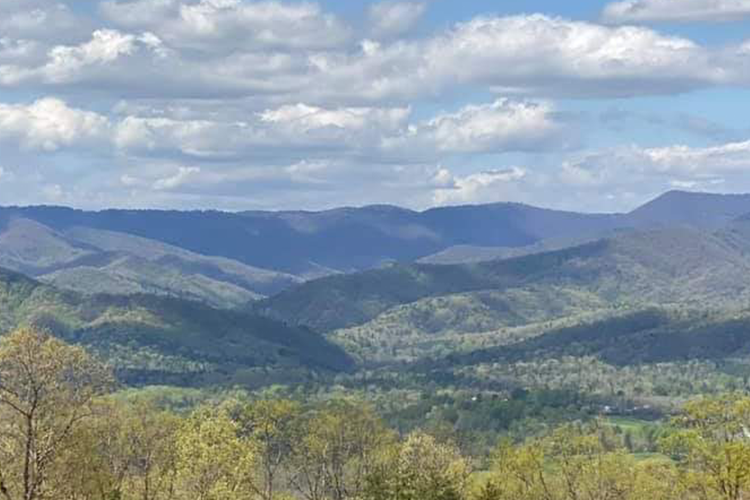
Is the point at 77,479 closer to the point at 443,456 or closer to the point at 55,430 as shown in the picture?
the point at 55,430

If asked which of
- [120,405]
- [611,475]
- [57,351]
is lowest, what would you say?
[611,475]

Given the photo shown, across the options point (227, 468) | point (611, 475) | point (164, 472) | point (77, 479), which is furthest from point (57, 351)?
point (611, 475)

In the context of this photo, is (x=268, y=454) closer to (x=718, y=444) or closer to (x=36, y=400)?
(x=718, y=444)

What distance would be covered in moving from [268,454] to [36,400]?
71043mm

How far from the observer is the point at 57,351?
89.6 m

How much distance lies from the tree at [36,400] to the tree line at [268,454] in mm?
111

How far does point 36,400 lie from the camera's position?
89625 mm

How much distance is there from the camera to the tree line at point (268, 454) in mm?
90500

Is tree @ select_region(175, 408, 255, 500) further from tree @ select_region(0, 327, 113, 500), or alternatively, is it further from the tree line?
tree @ select_region(0, 327, 113, 500)

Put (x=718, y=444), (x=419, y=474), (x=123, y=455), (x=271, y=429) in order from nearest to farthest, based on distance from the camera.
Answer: (x=718, y=444) < (x=419, y=474) < (x=123, y=455) < (x=271, y=429)

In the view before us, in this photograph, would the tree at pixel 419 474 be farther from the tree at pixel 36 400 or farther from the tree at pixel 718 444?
the tree at pixel 36 400

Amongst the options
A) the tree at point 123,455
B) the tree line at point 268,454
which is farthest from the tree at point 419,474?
the tree at point 123,455

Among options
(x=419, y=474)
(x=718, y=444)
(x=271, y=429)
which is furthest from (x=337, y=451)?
(x=718, y=444)

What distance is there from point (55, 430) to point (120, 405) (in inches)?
1575
